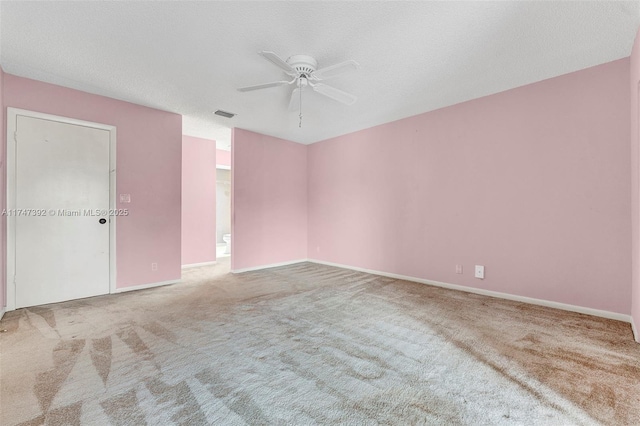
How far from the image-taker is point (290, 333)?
2486 mm

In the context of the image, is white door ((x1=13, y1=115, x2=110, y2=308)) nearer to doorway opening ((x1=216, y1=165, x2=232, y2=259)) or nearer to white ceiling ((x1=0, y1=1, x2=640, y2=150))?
white ceiling ((x1=0, y1=1, x2=640, y2=150))

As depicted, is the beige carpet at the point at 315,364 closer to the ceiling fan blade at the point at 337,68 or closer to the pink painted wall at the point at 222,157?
the ceiling fan blade at the point at 337,68

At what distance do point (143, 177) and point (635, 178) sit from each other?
5526 millimetres

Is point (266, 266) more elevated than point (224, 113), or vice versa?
point (224, 113)

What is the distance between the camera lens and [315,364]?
1970 millimetres

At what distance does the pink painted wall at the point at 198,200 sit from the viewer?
18.3 feet

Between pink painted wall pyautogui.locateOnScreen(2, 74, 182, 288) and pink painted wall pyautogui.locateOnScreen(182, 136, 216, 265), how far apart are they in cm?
127

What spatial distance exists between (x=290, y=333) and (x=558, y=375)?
6.33 feet

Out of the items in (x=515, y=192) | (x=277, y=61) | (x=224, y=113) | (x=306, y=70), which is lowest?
(x=515, y=192)

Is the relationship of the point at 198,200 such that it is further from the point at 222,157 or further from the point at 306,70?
the point at 306,70

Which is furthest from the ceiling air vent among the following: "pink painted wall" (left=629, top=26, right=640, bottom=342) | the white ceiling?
"pink painted wall" (left=629, top=26, right=640, bottom=342)

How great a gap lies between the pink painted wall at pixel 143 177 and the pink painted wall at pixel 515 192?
3.14m

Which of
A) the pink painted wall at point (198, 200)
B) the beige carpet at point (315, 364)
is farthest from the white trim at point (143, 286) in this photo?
the pink painted wall at point (198, 200)

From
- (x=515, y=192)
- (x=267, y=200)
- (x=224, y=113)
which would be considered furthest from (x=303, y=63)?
(x=267, y=200)
